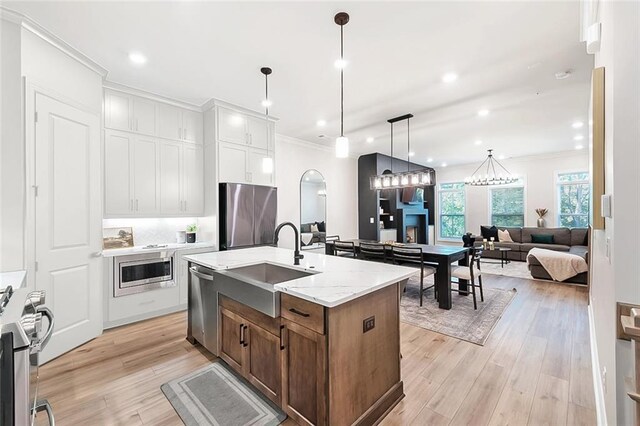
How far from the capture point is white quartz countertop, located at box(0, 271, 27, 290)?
Result: 71.9 inches

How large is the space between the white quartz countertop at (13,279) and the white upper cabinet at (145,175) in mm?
1500

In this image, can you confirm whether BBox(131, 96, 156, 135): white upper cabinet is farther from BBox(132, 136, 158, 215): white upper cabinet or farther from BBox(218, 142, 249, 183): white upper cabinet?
BBox(218, 142, 249, 183): white upper cabinet

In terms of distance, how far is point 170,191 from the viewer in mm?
3906

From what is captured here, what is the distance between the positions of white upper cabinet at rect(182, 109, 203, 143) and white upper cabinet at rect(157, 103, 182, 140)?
0.06 meters

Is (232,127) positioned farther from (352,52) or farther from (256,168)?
(352,52)

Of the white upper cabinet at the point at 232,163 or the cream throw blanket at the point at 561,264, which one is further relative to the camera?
the cream throw blanket at the point at 561,264

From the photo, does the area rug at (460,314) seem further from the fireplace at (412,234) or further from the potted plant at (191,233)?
the fireplace at (412,234)

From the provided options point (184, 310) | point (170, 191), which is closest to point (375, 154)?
point (170, 191)

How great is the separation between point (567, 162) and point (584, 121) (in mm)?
3198

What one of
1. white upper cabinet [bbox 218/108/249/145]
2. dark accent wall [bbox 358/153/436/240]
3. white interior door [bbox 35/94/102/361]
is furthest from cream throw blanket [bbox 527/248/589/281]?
white interior door [bbox 35/94/102/361]

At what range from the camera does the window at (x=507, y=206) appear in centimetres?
830

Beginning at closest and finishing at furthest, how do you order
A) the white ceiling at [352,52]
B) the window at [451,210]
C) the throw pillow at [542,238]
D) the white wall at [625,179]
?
the white wall at [625,179]
the white ceiling at [352,52]
the throw pillow at [542,238]
the window at [451,210]

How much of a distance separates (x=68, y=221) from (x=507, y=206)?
33.1 ft

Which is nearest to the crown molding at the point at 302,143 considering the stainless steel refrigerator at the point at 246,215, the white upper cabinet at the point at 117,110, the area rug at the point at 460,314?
the stainless steel refrigerator at the point at 246,215
